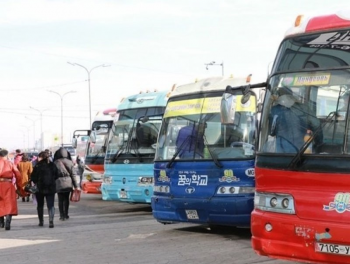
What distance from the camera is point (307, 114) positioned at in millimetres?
7062

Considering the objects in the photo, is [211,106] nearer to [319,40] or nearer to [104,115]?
[319,40]

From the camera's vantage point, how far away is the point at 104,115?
68.1 feet

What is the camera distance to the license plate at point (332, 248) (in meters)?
6.44

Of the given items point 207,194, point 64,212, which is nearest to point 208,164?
point 207,194

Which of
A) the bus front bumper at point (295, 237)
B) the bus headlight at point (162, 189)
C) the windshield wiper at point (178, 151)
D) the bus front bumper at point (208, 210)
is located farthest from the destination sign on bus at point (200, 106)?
the bus front bumper at point (295, 237)

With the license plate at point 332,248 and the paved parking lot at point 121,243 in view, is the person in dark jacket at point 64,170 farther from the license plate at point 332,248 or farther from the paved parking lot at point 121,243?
the license plate at point 332,248

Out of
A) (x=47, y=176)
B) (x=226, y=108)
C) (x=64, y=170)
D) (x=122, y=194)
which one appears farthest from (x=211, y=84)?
(x=122, y=194)

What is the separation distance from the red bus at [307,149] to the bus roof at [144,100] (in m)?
8.03

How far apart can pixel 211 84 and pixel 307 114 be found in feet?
14.9

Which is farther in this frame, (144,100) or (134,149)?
(144,100)

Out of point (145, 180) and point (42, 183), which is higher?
point (42, 183)

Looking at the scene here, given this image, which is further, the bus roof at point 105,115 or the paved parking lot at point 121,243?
the bus roof at point 105,115

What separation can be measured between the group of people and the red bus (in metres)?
7.03

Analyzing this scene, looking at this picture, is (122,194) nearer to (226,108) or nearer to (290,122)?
(226,108)
